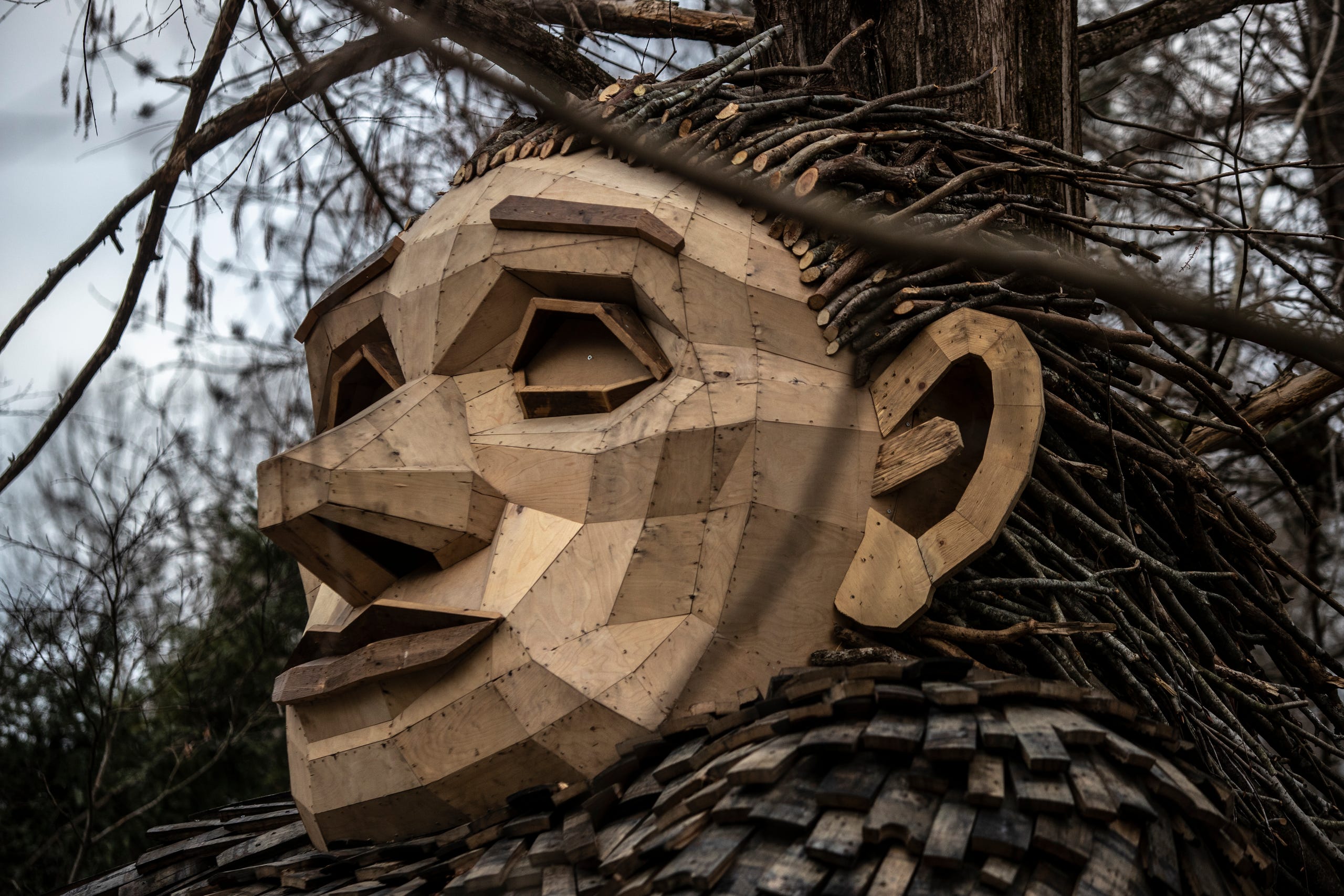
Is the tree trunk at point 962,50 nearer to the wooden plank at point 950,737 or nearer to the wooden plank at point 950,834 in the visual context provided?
the wooden plank at point 950,737

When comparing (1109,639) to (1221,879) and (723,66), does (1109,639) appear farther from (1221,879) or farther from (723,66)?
(723,66)

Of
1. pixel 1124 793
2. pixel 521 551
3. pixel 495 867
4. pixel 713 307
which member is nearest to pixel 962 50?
pixel 713 307

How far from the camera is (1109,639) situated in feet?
8.96

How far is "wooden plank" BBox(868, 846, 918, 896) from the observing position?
6.25ft

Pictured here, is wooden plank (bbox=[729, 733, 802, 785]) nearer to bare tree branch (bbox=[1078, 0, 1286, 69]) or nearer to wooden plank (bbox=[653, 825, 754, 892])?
wooden plank (bbox=[653, 825, 754, 892])

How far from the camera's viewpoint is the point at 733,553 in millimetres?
2584

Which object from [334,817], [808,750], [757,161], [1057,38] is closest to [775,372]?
[757,161]

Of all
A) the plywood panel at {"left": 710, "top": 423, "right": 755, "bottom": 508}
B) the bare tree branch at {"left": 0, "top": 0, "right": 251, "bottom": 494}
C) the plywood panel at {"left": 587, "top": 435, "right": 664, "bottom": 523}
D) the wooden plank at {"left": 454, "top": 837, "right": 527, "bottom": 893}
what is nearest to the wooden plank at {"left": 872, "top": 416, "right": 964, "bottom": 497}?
the plywood panel at {"left": 710, "top": 423, "right": 755, "bottom": 508}

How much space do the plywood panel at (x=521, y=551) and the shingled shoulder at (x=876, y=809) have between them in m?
0.41

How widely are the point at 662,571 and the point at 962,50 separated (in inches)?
77.2

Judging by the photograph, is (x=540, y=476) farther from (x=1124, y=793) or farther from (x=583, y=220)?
(x=1124, y=793)

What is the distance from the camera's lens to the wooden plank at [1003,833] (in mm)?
1945

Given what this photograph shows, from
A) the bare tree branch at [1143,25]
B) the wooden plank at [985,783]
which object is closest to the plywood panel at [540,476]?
the wooden plank at [985,783]

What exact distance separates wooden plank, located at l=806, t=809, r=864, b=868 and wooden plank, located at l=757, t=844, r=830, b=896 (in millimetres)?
19
